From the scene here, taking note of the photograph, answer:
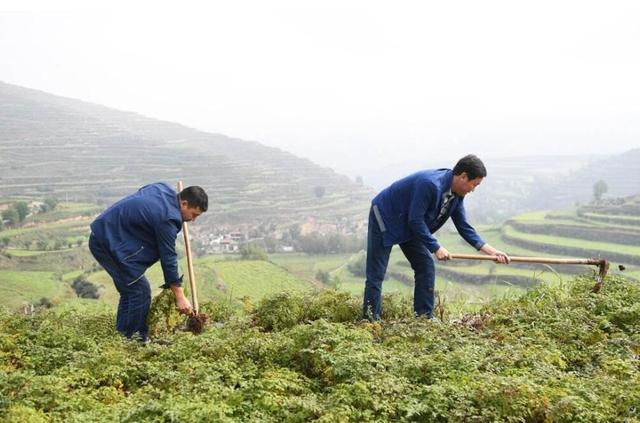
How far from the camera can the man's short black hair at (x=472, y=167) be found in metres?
5.75

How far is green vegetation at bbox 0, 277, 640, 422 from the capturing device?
3.73 metres

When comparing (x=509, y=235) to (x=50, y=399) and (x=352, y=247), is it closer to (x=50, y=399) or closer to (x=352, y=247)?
(x=352, y=247)

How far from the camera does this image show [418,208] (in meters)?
5.94

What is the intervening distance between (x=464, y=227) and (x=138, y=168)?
9180 centimetres

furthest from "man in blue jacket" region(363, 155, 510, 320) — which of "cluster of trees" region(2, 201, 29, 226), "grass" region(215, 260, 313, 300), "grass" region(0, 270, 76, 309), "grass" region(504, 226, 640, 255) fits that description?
"cluster of trees" region(2, 201, 29, 226)

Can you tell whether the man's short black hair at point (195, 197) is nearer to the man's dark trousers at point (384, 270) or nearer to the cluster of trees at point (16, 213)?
the man's dark trousers at point (384, 270)

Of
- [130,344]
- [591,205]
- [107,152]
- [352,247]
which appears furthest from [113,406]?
[107,152]

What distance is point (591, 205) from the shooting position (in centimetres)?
6047

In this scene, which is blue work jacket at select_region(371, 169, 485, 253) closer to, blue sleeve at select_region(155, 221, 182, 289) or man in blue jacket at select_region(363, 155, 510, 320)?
man in blue jacket at select_region(363, 155, 510, 320)

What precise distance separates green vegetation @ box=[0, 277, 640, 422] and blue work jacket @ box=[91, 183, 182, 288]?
81 cm

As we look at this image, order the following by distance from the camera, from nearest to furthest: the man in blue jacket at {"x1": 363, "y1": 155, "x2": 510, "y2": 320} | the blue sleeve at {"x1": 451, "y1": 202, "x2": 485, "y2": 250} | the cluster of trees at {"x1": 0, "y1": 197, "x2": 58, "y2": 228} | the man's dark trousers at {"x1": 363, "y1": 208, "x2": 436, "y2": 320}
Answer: the man in blue jacket at {"x1": 363, "y1": 155, "x2": 510, "y2": 320} < the man's dark trousers at {"x1": 363, "y1": 208, "x2": 436, "y2": 320} < the blue sleeve at {"x1": 451, "y1": 202, "x2": 485, "y2": 250} < the cluster of trees at {"x1": 0, "y1": 197, "x2": 58, "y2": 228}

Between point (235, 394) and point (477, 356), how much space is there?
84.8 inches

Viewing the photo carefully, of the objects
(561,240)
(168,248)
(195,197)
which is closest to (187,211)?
(195,197)

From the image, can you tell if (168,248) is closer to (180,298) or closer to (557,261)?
(180,298)
